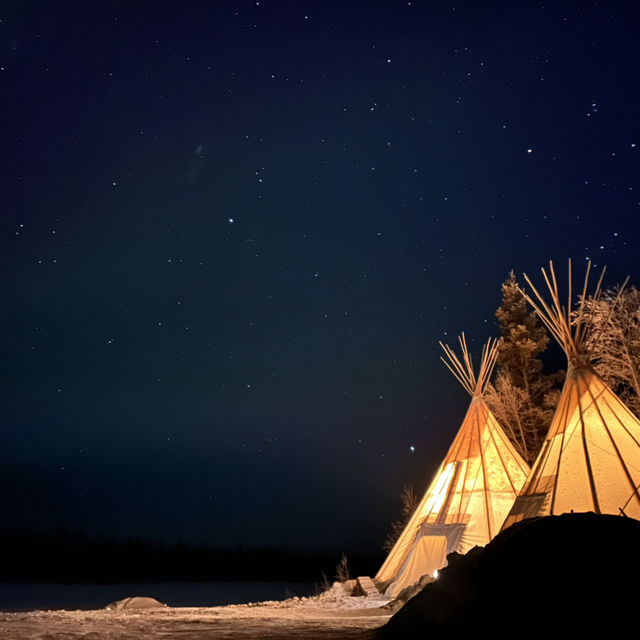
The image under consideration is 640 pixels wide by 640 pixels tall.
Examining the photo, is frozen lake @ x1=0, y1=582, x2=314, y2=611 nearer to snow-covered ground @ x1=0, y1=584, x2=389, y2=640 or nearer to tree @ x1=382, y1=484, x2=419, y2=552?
tree @ x1=382, y1=484, x2=419, y2=552

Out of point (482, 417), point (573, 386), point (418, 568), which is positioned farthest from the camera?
point (482, 417)

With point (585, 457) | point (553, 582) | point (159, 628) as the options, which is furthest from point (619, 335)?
point (159, 628)

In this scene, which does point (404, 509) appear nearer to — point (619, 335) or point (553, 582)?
point (619, 335)

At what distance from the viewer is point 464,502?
7.77 meters

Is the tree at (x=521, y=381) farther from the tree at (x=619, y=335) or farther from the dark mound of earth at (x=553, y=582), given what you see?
the dark mound of earth at (x=553, y=582)

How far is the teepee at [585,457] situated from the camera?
535cm

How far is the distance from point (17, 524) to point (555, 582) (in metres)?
33.3

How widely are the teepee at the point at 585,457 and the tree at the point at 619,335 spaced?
336 cm

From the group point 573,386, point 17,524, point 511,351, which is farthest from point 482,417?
point 17,524

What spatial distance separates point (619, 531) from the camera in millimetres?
2105

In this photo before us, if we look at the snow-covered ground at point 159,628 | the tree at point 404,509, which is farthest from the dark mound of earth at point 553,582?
the tree at point 404,509

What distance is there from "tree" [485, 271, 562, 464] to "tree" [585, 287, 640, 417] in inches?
123

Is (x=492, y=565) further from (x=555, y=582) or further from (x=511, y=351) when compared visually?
(x=511, y=351)

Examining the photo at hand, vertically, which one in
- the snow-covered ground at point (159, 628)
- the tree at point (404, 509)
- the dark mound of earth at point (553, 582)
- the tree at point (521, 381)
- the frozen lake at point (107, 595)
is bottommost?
the frozen lake at point (107, 595)
